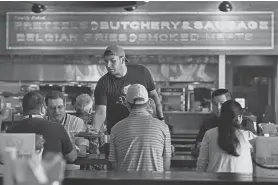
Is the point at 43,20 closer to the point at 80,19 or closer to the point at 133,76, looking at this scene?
the point at 80,19

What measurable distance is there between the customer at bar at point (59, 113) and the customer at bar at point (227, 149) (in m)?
1.83

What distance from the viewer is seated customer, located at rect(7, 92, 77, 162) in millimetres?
4070

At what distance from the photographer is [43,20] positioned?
10766 mm

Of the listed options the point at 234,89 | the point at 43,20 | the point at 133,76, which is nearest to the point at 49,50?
the point at 43,20

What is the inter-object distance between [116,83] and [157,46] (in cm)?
530

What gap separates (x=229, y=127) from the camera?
13.6ft

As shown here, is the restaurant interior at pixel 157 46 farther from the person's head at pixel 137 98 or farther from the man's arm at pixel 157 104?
the person's head at pixel 137 98

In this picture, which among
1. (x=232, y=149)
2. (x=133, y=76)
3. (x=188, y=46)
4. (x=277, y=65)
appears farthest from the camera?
(x=277, y=65)

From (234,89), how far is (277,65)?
1111mm

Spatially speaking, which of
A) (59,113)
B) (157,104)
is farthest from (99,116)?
(157,104)

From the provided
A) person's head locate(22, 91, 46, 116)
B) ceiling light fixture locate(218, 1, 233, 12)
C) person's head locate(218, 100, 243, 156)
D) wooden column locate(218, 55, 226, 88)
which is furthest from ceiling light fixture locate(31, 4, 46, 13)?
person's head locate(218, 100, 243, 156)

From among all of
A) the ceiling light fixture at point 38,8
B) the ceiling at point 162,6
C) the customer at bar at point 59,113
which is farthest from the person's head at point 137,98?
the ceiling light fixture at point 38,8

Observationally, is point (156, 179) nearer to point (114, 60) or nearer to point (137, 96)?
point (137, 96)

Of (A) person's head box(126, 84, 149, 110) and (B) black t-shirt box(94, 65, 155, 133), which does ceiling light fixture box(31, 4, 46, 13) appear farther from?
(A) person's head box(126, 84, 149, 110)
